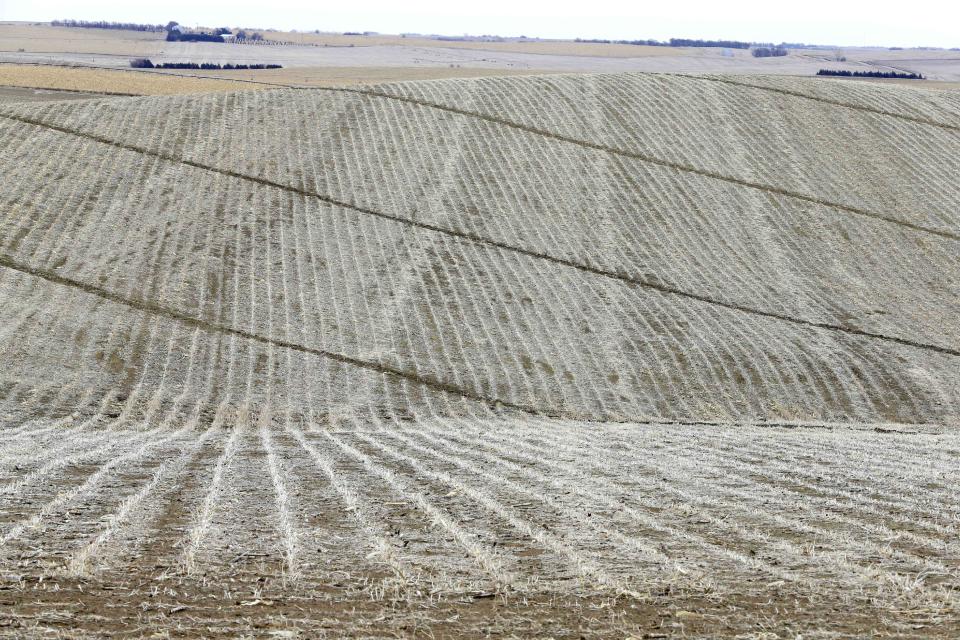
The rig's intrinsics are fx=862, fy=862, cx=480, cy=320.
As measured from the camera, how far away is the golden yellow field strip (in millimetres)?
52625

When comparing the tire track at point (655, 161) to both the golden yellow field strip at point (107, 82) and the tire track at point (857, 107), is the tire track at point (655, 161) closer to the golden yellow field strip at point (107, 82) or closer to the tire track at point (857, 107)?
the tire track at point (857, 107)

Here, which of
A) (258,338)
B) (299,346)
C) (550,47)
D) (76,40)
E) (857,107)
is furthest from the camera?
(550,47)

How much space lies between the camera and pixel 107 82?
56.8 metres

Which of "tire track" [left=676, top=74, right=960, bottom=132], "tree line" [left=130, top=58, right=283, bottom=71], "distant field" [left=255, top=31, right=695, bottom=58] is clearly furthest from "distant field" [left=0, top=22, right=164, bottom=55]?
"tire track" [left=676, top=74, right=960, bottom=132]

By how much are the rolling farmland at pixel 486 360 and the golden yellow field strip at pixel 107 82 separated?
21926 mm

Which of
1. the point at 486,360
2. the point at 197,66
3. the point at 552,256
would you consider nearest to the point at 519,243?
the point at 552,256

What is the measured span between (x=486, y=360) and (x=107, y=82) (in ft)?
159

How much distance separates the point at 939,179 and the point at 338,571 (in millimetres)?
32514

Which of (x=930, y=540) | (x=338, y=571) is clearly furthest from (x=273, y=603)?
(x=930, y=540)

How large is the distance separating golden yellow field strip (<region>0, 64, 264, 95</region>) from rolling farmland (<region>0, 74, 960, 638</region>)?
71.9ft

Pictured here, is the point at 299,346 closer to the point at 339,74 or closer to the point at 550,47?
the point at 339,74

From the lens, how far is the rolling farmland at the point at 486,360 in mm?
6941

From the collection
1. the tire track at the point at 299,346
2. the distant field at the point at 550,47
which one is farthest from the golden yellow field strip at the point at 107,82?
the distant field at the point at 550,47

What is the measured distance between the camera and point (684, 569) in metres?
7.25
